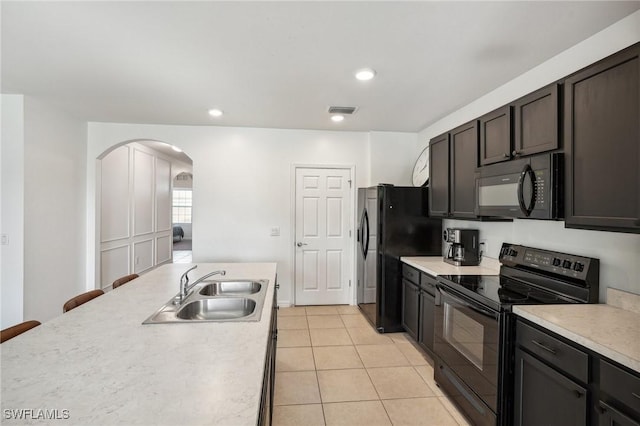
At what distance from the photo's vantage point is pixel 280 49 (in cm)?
214

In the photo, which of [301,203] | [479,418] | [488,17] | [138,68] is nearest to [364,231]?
[301,203]

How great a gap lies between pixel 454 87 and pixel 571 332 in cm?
219

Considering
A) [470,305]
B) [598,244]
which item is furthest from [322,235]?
[598,244]

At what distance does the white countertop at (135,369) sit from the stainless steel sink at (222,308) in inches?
10.2

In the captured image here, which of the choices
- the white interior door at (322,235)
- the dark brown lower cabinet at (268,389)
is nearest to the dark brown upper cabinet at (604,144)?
the dark brown lower cabinet at (268,389)

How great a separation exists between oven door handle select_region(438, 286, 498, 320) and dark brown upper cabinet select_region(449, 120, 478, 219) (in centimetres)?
68

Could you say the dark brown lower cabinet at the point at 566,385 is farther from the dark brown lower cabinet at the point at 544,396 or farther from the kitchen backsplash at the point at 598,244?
the kitchen backsplash at the point at 598,244

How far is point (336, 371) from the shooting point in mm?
2709

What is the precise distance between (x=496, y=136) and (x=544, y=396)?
1679 millimetres

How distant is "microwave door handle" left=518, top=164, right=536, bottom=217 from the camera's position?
1882 mm

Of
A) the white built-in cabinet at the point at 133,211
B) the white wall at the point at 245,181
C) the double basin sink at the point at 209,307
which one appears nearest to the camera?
the double basin sink at the point at 209,307

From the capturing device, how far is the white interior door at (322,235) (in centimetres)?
444

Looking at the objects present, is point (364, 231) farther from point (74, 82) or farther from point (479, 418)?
point (74, 82)

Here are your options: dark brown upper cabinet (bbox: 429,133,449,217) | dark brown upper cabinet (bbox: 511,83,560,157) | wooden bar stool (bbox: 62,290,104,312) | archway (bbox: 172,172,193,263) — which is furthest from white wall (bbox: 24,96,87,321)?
archway (bbox: 172,172,193,263)
